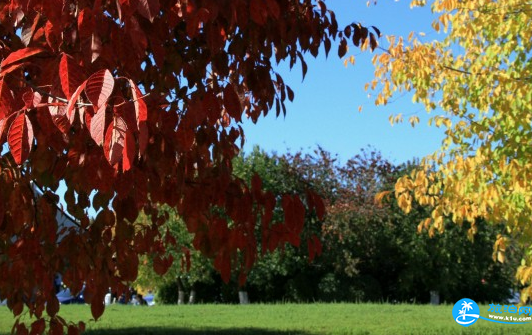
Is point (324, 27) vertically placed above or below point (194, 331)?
above

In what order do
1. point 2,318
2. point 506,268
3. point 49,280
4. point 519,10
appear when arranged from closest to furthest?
1. point 49,280
2. point 519,10
3. point 2,318
4. point 506,268

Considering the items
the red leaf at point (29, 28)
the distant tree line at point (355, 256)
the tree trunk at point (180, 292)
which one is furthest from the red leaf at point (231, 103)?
the tree trunk at point (180, 292)

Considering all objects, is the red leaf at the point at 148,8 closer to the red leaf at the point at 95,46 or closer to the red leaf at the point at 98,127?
the red leaf at the point at 95,46

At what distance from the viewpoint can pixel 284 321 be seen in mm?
12133

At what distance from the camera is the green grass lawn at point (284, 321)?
1045 cm

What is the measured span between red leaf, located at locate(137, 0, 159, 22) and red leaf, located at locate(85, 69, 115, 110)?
0.55 meters

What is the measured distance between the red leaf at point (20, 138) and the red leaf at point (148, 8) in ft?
2.05

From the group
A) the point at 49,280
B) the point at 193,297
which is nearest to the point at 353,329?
the point at 49,280

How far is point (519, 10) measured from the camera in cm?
669

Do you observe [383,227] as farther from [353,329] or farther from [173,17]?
[173,17]

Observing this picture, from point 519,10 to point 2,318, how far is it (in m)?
11.4

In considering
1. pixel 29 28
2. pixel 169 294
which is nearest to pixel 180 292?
pixel 169 294
